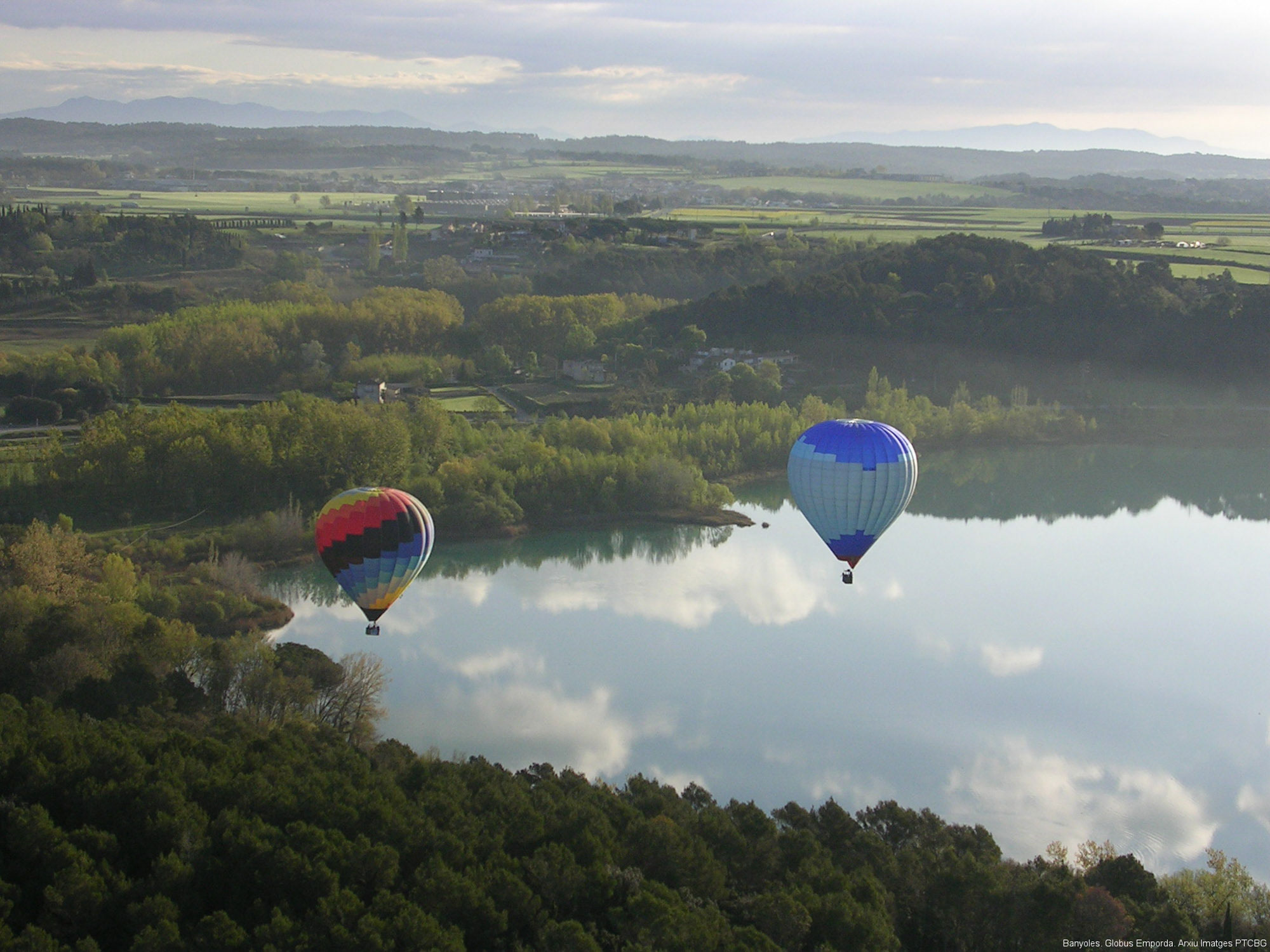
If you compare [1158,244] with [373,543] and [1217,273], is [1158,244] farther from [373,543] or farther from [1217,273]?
[373,543]

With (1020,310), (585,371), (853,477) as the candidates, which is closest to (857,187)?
(1020,310)

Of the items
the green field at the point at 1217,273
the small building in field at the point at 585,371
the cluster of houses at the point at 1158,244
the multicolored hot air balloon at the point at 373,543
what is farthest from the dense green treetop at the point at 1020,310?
the multicolored hot air balloon at the point at 373,543

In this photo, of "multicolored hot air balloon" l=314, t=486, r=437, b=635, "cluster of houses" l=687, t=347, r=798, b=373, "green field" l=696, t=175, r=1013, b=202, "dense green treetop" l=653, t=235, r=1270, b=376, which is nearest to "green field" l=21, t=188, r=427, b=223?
"green field" l=696, t=175, r=1013, b=202

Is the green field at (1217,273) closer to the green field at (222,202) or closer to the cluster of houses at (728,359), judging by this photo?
the cluster of houses at (728,359)

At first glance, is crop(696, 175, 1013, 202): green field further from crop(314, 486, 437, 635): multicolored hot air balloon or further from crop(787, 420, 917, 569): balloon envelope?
crop(314, 486, 437, 635): multicolored hot air balloon

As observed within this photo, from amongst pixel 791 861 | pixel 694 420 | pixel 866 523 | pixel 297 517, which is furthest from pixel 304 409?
pixel 791 861

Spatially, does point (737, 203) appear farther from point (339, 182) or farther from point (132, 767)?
point (132, 767)

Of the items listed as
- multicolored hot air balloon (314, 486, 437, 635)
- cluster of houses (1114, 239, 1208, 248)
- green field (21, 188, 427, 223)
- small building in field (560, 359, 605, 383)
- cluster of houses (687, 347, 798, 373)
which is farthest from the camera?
green field (21, 188, 427, 223)
